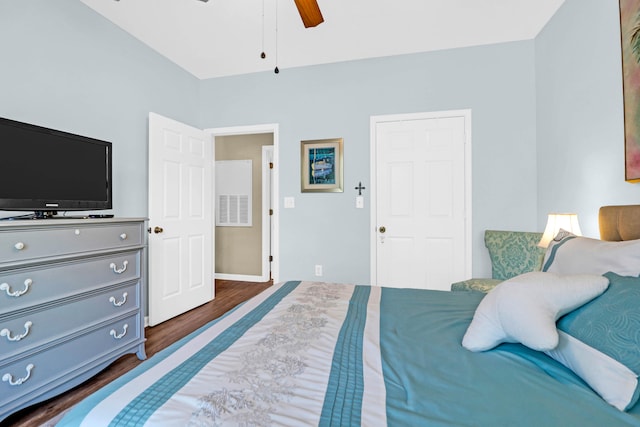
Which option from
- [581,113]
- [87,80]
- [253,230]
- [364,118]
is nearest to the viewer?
[581,113]

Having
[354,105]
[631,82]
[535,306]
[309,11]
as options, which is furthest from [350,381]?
[354,105]

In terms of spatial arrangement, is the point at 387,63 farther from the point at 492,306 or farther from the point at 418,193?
the point at 492,306

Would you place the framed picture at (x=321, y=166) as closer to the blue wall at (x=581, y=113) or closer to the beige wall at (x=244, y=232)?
the beige wall at (x=244, y=232)

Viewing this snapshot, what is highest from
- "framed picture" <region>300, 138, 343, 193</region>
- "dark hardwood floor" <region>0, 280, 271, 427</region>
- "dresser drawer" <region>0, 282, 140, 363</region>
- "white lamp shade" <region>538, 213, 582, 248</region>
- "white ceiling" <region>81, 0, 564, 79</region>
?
"white ceiling" <region>81, 0, 564, 79</region>

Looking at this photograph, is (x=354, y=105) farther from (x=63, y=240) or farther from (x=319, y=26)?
(x=63, y=240)

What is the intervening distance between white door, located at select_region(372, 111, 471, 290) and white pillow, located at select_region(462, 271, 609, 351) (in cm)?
211

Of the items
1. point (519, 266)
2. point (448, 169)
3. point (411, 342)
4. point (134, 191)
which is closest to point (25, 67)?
point (134, 191)

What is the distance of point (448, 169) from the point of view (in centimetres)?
298

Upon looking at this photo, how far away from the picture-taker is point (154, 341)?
2.50 m

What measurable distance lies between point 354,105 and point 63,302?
290cm

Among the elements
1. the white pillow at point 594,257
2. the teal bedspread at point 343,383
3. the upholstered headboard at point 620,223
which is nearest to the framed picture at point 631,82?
the upholstered headboard at point 620,223

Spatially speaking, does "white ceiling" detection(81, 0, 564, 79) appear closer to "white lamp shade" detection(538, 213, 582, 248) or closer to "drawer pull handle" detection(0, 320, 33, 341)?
"white lamp shade" detection(538, 213, 582, 248)

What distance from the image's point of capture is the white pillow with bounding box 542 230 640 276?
99cm

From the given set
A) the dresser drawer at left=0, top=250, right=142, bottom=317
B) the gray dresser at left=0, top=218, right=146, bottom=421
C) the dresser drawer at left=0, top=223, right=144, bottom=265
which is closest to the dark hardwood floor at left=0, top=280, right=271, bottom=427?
the gray dresser at left=0, top=218, right=146, bottom=421
